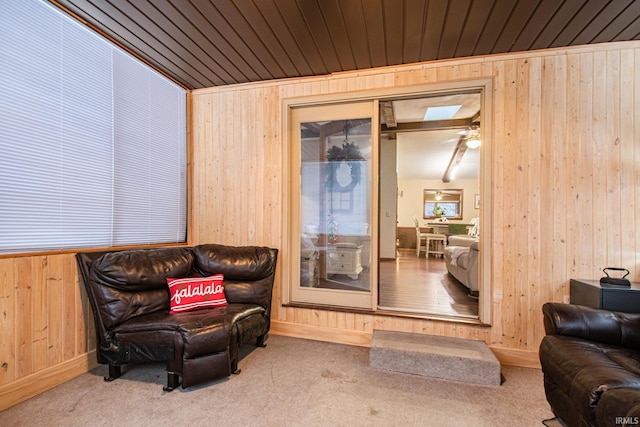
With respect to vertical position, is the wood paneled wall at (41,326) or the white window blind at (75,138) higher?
the white window blind at (75,138)

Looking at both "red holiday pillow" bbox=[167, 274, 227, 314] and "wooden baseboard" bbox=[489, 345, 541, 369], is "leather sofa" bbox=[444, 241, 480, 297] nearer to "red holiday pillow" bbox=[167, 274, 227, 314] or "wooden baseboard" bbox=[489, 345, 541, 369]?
"wooden baseboard" bbox=[489, 345, 541, 369]

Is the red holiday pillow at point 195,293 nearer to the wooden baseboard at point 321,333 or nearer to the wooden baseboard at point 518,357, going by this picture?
the wooden baseboard at point 321,333

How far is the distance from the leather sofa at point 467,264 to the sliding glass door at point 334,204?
1695 mm

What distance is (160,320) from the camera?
2.06 metres

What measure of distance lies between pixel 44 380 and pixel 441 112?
609 centimetres

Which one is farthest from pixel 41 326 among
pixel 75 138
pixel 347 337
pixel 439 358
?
pixel 439 358

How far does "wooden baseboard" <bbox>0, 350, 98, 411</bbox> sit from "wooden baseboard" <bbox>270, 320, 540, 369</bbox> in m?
1.59

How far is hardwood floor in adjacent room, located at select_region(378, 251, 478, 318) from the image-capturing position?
3.10m

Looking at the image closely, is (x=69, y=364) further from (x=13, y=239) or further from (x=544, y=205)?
(x=544, y=205)

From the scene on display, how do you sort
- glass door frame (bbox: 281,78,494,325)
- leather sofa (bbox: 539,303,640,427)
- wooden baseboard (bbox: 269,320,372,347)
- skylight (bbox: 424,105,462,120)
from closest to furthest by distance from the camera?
leather sofa (bbox: 539,303,640,427), glass door frame (bbox: 281,78,494,325), wooden baseboard (bbox: 269,320,372,347), skylight (bbox: 424,105,462,120)

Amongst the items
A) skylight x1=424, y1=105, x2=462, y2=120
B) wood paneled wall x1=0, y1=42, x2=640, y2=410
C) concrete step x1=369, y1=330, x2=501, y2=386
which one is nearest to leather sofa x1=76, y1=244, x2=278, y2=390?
wood paneled wall x1=0, y1=42, x2=640, y2=410

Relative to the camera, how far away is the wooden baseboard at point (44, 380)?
178 centimetres

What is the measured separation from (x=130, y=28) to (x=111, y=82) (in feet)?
1.72

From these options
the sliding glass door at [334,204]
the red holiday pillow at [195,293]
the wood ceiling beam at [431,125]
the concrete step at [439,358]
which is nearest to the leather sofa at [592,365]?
the concrete step at [439,358]
